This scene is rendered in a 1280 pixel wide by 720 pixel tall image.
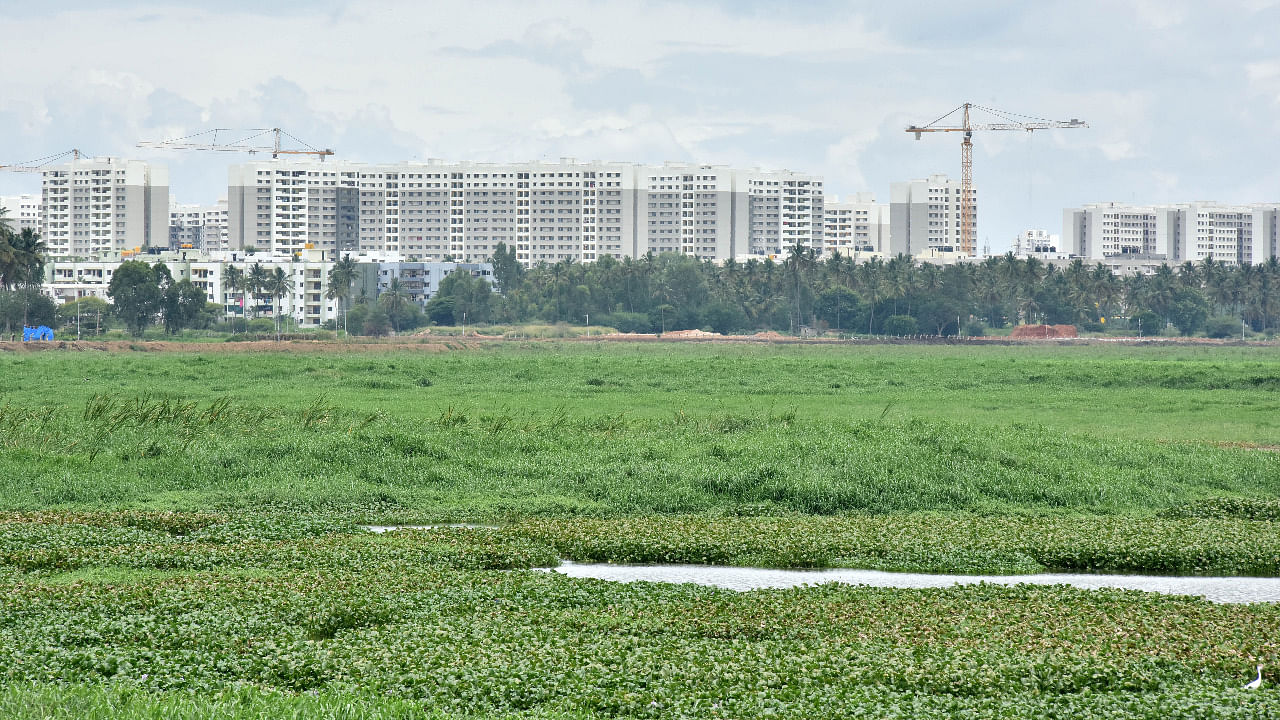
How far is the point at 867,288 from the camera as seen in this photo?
13550cm

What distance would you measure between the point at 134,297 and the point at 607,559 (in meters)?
105

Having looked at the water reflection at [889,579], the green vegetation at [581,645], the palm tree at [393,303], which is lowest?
the water reflection at [889,579]

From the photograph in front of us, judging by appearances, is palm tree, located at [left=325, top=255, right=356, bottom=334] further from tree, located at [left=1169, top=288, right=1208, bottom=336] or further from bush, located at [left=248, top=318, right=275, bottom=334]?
tree, located at [left=1169, top=288, right=1208, bottom=336]

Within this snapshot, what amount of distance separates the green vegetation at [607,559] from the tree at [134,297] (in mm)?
83451

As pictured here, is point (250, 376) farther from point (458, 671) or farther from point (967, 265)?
point (967, 265)

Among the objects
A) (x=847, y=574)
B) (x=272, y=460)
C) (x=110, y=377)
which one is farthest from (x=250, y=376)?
(x=847, y=574)

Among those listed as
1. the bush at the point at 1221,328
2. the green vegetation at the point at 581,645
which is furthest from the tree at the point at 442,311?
the green vegetation at the point at 581,645

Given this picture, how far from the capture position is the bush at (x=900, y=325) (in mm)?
127750

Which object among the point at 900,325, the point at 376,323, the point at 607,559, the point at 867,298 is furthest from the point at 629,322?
the point at 607,559

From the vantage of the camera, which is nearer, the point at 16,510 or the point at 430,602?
the point at 430,602

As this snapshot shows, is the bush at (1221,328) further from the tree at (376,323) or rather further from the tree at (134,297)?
the tree at (134,297)

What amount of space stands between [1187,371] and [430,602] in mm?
48753

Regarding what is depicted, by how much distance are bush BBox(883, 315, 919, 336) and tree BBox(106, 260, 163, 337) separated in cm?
7090

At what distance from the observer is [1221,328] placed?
436ft
